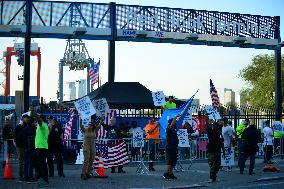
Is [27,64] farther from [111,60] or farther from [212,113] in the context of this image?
[212,113]

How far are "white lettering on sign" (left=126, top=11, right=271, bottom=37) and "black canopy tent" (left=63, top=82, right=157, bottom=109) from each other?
11.4ft

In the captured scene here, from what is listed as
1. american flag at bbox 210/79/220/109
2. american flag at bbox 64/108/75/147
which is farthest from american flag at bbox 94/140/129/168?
american flag at bbox 64/108/75/147

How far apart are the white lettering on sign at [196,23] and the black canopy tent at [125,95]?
3.49 meters

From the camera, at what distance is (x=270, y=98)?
73312 mm

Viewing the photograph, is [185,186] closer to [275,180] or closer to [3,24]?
[275,180]

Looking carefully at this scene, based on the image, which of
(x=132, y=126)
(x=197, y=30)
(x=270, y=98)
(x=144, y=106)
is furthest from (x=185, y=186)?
(x=270, y=98)

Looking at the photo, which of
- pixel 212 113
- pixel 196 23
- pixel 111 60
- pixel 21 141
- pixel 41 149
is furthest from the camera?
pixel 196 23

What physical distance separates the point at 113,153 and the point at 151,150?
1.68 metres

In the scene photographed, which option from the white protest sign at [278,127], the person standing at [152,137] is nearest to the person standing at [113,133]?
the person standing at [152,137]

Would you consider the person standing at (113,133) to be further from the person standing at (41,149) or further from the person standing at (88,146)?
the person standing at (41,149)

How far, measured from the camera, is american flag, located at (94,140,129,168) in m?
17.5

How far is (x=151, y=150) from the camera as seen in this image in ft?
61.6

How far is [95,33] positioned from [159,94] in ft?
30.7

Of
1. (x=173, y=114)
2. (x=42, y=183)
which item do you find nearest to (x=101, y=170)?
(x=42, y=183)
